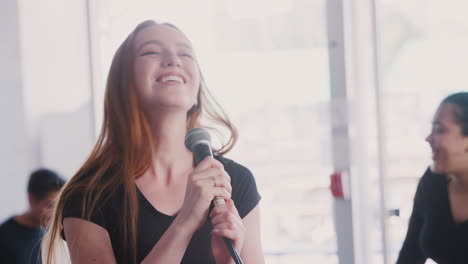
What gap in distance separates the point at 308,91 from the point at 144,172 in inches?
14.4

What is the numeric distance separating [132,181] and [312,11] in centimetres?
48

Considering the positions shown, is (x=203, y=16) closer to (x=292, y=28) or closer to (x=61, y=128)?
(x=292, y=28)

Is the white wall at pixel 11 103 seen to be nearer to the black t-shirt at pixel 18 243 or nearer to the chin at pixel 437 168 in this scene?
the black t-shirt at pixel 18 243

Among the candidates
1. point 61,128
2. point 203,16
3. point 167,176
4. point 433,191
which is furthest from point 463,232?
point 61,128

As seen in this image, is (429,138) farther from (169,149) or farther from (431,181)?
(169,149)

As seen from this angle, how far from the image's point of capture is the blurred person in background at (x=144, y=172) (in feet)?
2.29

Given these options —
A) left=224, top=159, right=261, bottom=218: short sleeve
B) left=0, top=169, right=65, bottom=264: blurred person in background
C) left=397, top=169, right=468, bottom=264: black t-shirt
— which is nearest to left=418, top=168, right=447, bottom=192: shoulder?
left=397, top=169, right=468, bottom=264: black t-shirt

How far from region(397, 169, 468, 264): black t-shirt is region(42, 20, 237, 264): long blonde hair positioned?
40cm

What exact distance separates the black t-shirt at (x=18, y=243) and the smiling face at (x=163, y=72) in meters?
0.55

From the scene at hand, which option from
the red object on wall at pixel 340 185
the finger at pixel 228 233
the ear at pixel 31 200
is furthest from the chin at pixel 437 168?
the ear at pixel 31 200

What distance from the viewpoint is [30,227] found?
1.14 m

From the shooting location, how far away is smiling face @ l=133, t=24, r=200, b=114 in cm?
74

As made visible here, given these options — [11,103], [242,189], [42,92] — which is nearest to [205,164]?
[242,189]

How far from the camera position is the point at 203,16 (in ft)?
3.08
